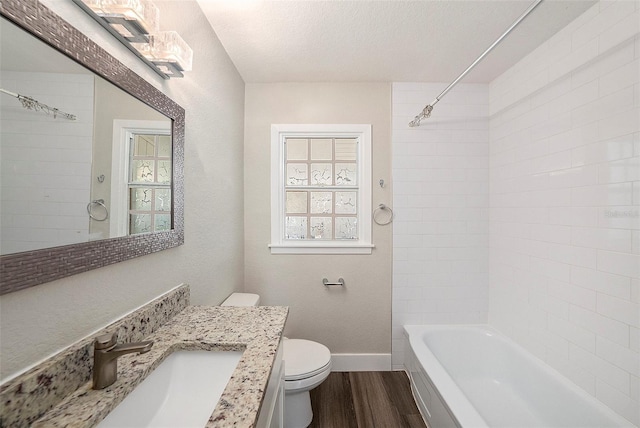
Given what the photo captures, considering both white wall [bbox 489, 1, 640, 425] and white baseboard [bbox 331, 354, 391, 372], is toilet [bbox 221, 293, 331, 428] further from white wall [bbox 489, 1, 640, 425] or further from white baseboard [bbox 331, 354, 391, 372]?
white wall [bbox 489, 1, 640, 425]

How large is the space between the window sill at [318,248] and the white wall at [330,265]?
0.05 meters

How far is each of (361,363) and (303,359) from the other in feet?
2.61

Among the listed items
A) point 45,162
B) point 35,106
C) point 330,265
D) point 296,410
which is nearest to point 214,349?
point 45,162

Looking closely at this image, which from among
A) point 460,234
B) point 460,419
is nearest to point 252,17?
point 460,234

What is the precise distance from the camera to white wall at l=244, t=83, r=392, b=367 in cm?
221

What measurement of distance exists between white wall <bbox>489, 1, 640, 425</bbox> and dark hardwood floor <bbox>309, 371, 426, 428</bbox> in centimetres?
99

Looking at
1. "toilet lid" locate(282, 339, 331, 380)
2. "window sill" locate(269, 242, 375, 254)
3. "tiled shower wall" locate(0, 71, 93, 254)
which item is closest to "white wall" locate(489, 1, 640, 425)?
"window sill" locate(269, 242, 375, 254)

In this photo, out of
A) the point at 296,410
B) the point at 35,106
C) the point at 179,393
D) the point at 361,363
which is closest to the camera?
the point at 35,106

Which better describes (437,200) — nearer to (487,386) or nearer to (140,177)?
(487,386)

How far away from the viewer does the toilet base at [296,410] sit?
1.59 m

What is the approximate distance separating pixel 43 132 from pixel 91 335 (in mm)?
584

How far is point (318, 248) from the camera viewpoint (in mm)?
→ 2205

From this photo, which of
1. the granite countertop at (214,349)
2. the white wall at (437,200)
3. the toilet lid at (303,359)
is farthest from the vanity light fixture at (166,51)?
the white wall at (437,200)

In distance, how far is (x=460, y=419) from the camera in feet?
3.92
